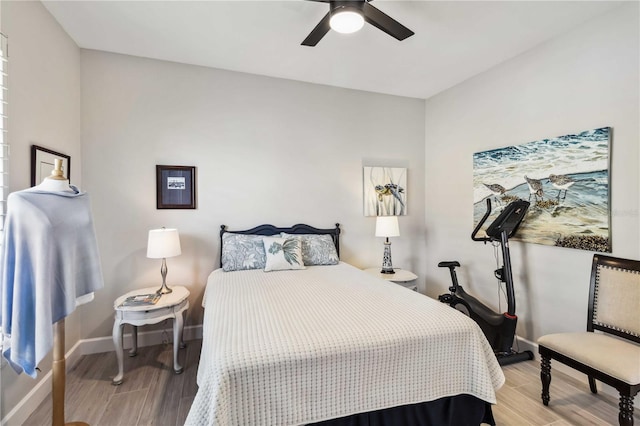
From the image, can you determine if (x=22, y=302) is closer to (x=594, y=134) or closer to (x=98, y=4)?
(x=98, y=4)

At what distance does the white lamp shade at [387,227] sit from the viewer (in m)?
3.69

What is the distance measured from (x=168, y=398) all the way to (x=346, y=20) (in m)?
2.89

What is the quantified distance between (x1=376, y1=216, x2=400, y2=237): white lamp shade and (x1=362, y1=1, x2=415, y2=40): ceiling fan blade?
6.70ft

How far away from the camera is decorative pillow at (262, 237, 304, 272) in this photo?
10.1 ft

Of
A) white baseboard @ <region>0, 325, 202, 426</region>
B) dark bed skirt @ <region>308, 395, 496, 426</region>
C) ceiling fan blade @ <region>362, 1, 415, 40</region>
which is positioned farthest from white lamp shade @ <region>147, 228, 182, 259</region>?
ceiling fan blade @ <region>362, 1, 415, 40</region>

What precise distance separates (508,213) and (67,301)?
10.7ft

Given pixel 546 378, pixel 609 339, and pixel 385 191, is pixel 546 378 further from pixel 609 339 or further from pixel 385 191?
pixel 385 191

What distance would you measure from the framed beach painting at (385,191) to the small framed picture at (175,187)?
207 cm

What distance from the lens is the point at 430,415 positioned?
5.53 feet

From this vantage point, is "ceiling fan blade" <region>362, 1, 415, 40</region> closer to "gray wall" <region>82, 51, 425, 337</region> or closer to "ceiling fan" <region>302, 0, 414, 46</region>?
"ceiling fan" <region>302, 0, 414, 46</region>

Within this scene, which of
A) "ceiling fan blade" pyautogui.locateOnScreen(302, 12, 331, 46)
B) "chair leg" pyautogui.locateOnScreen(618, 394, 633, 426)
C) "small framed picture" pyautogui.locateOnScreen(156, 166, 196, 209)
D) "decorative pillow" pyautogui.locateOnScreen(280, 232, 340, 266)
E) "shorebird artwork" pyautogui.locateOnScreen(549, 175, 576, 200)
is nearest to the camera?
"chair leg" pyautogui.locateOnScreen(618, 394, 633, 426)

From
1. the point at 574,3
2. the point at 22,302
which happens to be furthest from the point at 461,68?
A: the point at 22,302

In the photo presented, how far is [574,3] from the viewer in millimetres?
2287

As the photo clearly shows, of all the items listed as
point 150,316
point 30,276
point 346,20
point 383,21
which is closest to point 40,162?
point 30,276
